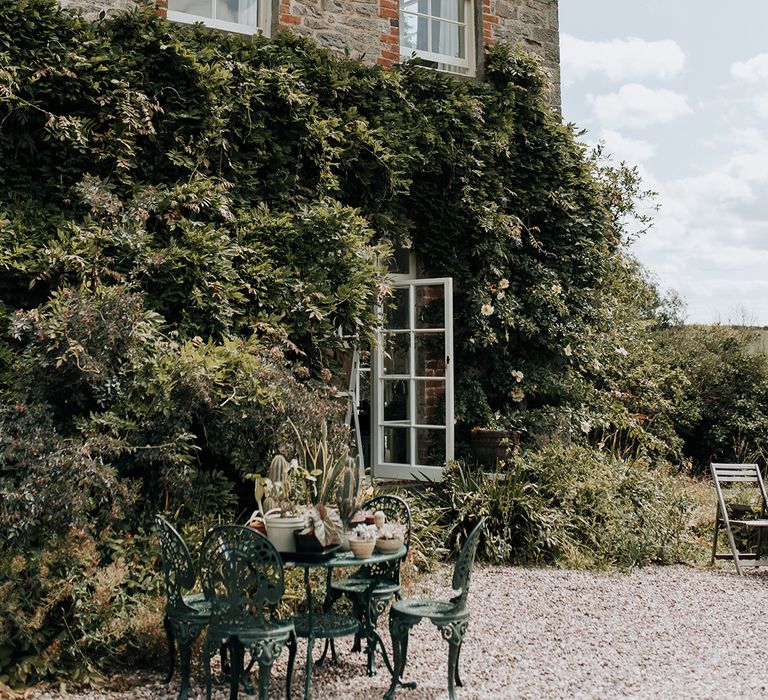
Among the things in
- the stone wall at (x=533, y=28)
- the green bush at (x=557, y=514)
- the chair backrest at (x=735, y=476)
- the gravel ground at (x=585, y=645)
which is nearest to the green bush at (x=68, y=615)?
the gravel ground at (x=585, y=645)

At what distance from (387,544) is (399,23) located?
6.48m

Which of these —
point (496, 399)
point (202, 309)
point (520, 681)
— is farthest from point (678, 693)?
point (496, 399)

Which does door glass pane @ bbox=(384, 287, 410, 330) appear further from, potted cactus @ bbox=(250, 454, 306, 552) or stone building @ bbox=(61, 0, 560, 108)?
potted cactus @ bbox=(250, 454, 306, 552)

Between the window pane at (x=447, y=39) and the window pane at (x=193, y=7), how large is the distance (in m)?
2.63

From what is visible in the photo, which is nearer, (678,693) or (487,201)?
(678,693)

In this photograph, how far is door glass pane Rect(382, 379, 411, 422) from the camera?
9.05 meters

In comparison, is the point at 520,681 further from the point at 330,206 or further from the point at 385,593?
the point at 330,206

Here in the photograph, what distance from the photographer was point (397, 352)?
9.17m

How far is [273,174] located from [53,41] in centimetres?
214

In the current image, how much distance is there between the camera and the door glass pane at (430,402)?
9.04 meters

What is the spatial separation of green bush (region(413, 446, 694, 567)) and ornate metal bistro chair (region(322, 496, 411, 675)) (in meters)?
2.00

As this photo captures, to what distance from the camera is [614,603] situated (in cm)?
670

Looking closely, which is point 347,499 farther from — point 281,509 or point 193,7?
point 193,7

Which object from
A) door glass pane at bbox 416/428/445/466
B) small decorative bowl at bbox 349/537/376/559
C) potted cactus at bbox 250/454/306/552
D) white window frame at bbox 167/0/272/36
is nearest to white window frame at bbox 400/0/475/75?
white window frame at bbox 167/0/272/36
